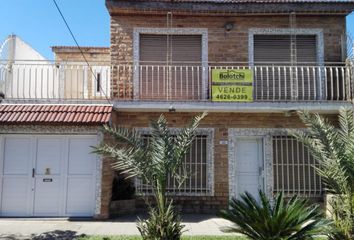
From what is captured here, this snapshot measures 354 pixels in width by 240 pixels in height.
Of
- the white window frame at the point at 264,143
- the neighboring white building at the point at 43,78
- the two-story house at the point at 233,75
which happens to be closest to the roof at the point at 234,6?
the two-story house at the point at 233,75

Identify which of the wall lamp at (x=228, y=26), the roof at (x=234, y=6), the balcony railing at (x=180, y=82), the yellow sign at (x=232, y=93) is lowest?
the yellow sign at (x=232, y=93)

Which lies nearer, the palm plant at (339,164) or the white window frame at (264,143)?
the palm plant at (339,164)

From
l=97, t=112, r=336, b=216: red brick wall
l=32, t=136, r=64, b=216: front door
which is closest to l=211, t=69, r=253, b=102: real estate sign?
l=97, t=112, r=336, b=216: red brick wall

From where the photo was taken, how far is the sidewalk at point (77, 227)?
28.6 ft

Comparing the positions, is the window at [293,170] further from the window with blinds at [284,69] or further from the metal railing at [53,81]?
the metal railing at [53,81]

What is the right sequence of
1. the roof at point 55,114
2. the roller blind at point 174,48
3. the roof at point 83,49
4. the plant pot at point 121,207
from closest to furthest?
1. the roof at point 55,114
2. the plant pot at point 121,207
3. the roller blind at point 174,48
4. the roof at point 83,49

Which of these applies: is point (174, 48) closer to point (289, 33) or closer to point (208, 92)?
point (208, 92)

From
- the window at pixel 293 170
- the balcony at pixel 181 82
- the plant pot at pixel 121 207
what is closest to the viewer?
the plant pot at pixel 121 207

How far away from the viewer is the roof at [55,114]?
1009cm

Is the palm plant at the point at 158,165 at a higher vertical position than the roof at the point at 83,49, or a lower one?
lower

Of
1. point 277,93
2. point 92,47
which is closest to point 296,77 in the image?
point 277,93

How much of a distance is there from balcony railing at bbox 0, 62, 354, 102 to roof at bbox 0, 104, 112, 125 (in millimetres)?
978

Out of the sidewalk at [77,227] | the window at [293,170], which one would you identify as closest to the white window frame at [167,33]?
the window at [293,170]

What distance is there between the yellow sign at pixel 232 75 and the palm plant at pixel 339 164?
3370mm
